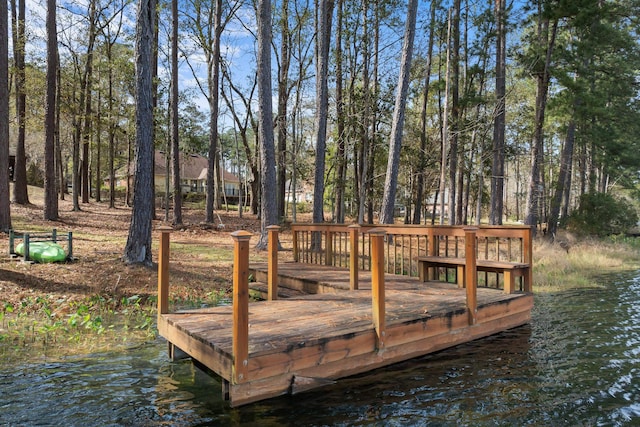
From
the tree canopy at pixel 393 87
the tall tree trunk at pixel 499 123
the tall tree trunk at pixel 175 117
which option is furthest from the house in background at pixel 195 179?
the tall tree trunk at pixel 499 123

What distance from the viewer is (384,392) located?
4066 mm

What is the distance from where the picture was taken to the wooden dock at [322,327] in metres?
3.54

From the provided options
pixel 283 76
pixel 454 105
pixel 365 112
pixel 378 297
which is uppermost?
pixel 283 76

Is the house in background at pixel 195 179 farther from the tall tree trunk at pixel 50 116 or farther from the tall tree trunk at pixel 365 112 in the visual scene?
the tall tree trunk at pixel 50 116

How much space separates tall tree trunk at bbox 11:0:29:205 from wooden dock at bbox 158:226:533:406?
15.7 meters

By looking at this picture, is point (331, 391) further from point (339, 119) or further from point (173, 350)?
point (339, 119)

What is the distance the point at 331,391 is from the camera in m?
4.04

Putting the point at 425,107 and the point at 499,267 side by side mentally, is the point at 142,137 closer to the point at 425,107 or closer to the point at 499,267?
the point at 499,267

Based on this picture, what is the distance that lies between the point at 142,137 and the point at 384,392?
259 inches

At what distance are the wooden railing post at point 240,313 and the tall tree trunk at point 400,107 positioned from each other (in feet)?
31.6

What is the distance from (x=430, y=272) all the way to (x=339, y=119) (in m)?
11.3

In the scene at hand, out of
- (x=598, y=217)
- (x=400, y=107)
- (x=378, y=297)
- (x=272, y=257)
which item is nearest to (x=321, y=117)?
(x=400, y=107)

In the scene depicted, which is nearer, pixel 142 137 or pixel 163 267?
pixel 163 267

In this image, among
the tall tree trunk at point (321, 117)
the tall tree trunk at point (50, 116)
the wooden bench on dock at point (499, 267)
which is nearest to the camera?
the wooden bench on dock at point (499, 267)
